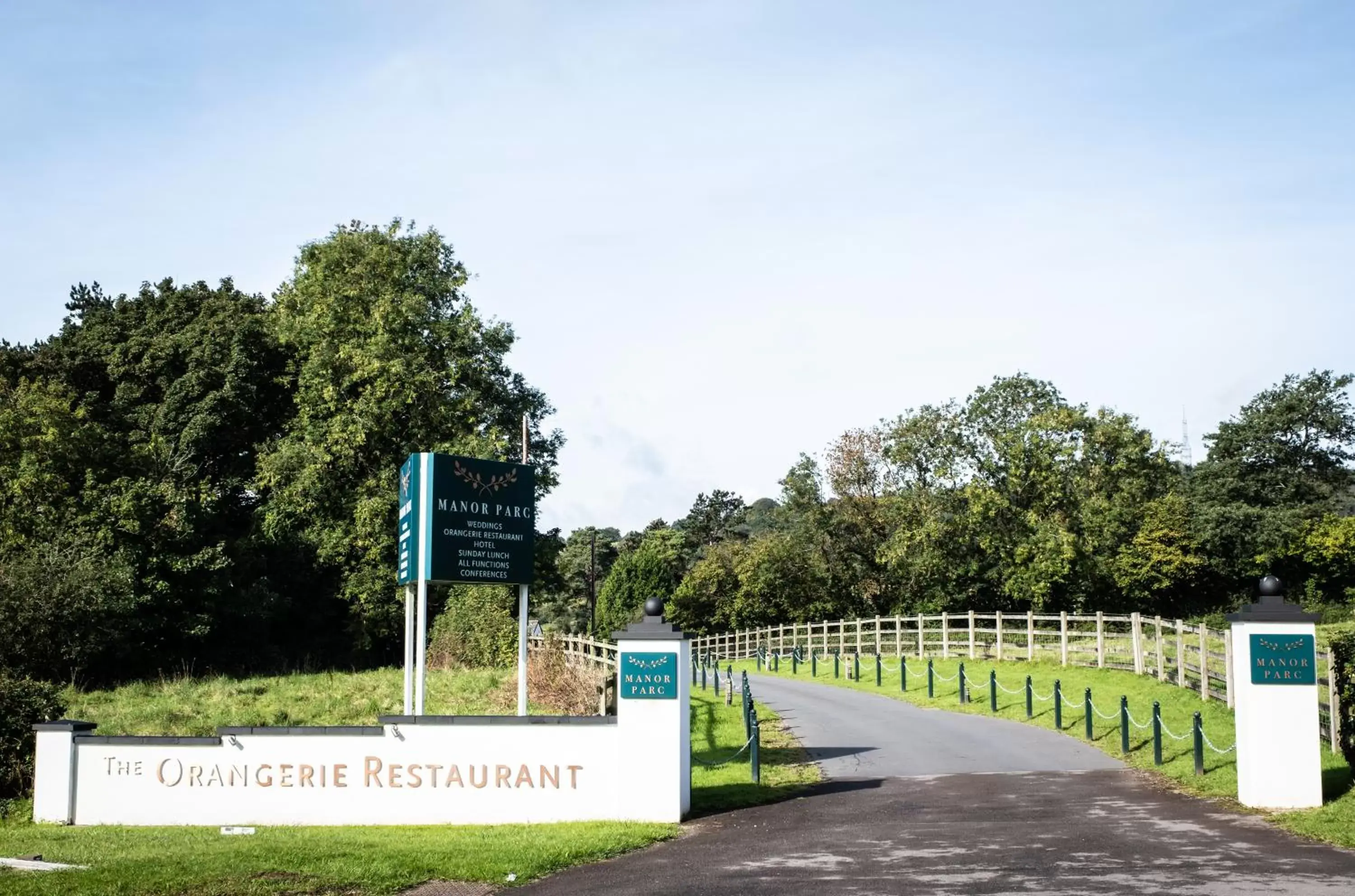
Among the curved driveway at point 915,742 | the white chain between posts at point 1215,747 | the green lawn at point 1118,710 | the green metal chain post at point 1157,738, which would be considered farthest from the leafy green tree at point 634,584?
the green metal chain post at point 1157,738

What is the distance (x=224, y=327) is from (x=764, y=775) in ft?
116

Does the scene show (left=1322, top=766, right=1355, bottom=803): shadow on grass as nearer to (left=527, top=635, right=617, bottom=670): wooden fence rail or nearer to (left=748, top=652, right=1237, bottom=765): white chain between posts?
(left=748, top=652, right=1237, bottom=765): white chain between posts

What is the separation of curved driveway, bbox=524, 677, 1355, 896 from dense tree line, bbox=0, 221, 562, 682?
25994 millimetres

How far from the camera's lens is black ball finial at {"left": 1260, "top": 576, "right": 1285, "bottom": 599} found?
653 inches

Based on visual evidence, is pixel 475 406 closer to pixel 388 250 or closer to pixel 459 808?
pixel 388 250

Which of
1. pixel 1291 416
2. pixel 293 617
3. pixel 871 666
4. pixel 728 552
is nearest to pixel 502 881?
pixel 871 666

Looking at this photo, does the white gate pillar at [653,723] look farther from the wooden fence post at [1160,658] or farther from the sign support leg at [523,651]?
the wooden fence post at [1160,658]

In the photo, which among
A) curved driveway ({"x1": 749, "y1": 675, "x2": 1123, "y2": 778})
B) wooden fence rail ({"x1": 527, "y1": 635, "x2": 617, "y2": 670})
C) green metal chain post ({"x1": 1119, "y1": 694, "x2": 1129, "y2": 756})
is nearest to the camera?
curved driveway ({"x1": 749, "y1": 675, "x2": 1123, "y2": 778})

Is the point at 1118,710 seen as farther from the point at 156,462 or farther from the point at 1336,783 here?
the point at 156,462

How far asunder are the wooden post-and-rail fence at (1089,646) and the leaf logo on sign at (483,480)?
10.3 m

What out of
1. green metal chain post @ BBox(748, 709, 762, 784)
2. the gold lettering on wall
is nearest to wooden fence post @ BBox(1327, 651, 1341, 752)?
the gold lettering on wall

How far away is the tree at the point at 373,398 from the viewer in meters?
44.8

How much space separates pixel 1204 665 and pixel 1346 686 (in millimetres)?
8116

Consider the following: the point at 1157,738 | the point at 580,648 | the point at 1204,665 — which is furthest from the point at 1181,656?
the point at 580,648
